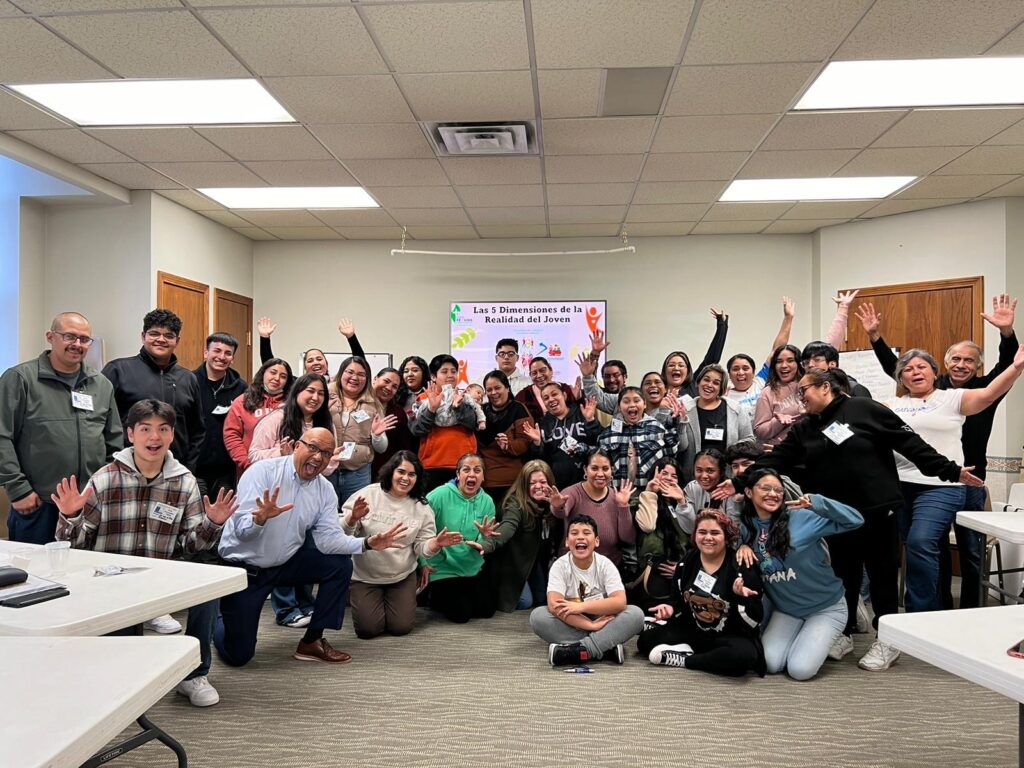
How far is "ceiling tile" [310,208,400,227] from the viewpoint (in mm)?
6270

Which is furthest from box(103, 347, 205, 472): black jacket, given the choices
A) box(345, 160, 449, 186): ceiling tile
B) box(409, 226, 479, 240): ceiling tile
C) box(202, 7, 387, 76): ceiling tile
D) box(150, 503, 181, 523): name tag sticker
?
box(409, 226, 479, 240): ceiling tile

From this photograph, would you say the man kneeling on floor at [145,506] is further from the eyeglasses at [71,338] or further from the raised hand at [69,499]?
the eyeglasses at [71,338]

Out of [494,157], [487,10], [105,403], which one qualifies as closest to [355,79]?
[487,10]

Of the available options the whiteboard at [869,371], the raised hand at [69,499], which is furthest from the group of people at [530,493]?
the whiteboard at [869,371]

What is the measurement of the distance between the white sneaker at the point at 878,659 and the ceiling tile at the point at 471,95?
3.29m

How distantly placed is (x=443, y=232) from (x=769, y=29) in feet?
14.3

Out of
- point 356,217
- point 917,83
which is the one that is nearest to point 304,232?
point 356,217

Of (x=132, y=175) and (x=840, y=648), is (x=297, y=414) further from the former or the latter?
(x=840, y=648)

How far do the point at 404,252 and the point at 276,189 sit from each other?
1811 mm

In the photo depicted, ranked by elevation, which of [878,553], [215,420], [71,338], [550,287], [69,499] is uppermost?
[550,287]

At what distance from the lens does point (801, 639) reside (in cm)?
329

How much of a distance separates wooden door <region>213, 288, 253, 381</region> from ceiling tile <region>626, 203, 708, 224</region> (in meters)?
3.99

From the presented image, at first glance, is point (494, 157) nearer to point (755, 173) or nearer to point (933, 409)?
point (755, 173)

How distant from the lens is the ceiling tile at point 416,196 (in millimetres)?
Result: 5578
